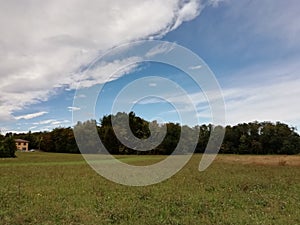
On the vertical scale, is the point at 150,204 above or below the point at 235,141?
below

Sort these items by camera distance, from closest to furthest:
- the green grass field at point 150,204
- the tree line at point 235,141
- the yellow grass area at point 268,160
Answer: the green grass field at point 150,204 < the yellow grass area at point 268,160 < the tree line at point 235,141

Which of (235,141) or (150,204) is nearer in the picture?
(150,204)

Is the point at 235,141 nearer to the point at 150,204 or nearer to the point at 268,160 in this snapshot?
the point at 268,160

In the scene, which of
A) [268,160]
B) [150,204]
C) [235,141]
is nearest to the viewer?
[150,204]

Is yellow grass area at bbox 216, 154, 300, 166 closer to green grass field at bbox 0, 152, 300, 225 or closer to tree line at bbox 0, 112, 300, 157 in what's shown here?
green grass field at bbox 0, 152, 300, 225

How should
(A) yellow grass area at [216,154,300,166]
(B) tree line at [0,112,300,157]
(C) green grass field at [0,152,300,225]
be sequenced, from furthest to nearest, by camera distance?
(B) tree line at [0,112,300,157] < (A) yellow grass area at [216,154,300,166] < (C) green grass field at [0,152,300,225]

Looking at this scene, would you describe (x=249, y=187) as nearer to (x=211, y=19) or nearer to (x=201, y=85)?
(x=201, y=85)

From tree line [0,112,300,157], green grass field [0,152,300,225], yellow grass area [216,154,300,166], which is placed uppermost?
tree line [0,112,300,157]

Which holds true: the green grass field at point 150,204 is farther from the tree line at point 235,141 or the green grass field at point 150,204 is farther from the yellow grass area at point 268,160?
the tree line at point 235,141

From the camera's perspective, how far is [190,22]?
24.2 metres

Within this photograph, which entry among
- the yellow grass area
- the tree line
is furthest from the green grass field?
the tree line

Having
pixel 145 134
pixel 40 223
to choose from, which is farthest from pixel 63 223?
pixel 145 134

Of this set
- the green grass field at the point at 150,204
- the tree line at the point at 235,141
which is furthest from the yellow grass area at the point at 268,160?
the tree line at the point at 235,141

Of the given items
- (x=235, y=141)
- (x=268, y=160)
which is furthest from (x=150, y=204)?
(x=235, y=141)
